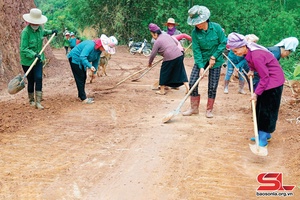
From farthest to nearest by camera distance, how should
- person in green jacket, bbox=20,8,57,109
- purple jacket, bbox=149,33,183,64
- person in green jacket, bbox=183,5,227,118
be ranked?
purple jacket, bbox=149,33,183,64
person in green jacket, bbox=20,8,57,109
person in green jacket, bbox=183,5,227,118

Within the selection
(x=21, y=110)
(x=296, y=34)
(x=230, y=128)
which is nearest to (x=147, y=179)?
(x=230, y=128)

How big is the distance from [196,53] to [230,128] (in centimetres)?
141

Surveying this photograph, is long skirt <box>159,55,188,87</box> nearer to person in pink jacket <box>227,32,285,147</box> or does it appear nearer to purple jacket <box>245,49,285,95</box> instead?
person in pink jacket <box>227,32,285,147</box>

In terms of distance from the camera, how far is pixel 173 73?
891 cm

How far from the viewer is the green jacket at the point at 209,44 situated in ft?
22.0

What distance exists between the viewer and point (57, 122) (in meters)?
6.75

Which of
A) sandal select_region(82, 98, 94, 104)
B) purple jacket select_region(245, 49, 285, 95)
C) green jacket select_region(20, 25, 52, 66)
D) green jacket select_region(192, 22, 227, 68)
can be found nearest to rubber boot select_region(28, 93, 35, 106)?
green jacket select_region(20, 25, 52, 66)

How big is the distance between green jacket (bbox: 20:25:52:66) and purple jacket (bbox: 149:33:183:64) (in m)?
2.45

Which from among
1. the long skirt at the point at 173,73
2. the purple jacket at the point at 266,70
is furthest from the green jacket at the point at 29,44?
the purple jacket at the point at 266,70

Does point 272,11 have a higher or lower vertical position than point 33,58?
lower

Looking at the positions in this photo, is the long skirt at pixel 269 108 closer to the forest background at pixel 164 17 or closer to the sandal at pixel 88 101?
the sandal at pixel 88 101

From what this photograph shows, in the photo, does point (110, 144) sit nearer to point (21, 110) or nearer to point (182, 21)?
point (21, 110)

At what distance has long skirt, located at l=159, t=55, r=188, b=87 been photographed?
28.9 feet

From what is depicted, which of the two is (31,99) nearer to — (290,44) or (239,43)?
(239,43)
